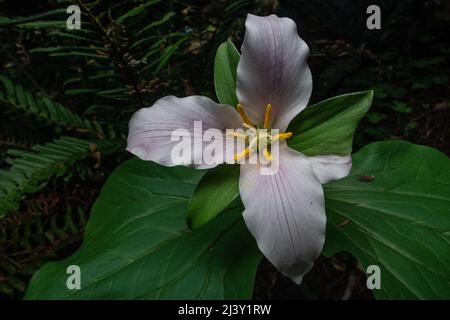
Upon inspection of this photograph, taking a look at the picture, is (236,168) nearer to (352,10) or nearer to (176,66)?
(176,66)

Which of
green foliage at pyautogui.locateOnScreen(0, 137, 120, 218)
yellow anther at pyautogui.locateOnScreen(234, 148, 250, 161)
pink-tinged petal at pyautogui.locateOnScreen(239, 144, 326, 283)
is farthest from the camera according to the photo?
green foliage at pyautogui.locateOnScreen(0, 137, 120, 218)

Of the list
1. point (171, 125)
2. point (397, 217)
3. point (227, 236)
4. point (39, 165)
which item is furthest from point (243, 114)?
point (39, 165)

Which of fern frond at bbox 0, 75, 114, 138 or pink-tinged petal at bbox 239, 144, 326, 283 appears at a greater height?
fern frond at bbox 0, 75, 114, 138

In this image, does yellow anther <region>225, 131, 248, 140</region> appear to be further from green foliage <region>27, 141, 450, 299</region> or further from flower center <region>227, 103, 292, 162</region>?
green foliage <region>27, 141, 450, 299</region>

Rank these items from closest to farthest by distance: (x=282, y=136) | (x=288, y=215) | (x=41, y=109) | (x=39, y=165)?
(x=288, y=215)
(x=282, y=136)
(x=39, y=165)
(x=41, y=109)

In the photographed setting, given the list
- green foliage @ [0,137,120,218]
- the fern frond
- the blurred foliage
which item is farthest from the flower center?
the fern frond

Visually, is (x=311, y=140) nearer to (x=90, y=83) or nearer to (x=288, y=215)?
(x=288, y=215)

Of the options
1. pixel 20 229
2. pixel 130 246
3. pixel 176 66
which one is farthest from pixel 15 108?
pixel 130 246
